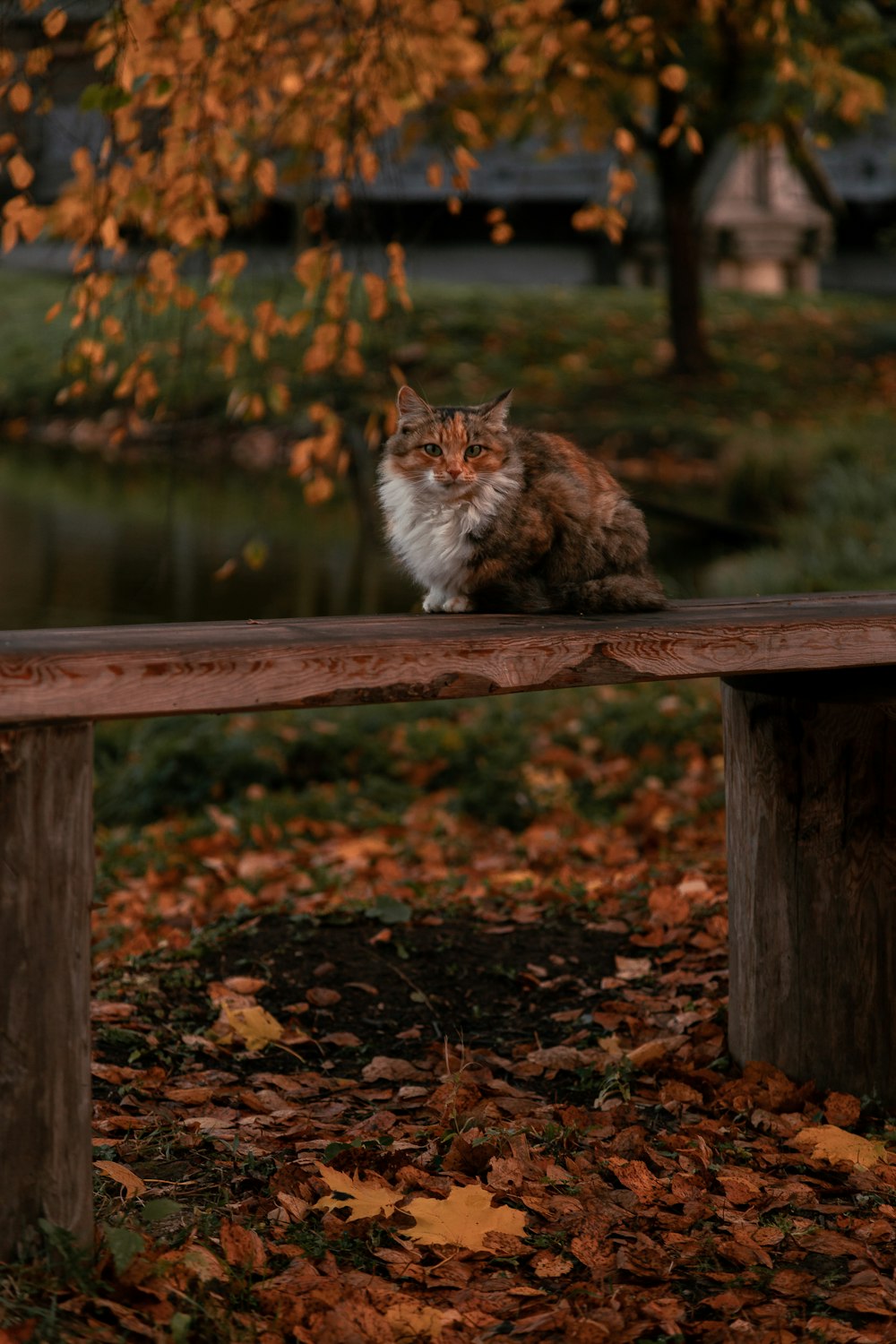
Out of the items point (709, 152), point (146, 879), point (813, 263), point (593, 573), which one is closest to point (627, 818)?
point (146, 879)

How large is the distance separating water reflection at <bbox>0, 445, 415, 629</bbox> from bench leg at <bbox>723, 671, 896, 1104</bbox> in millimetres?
6607

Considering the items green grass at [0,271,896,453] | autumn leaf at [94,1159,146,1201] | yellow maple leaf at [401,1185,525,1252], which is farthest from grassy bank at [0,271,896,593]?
autumn leaf at [94,1159,146,1201]

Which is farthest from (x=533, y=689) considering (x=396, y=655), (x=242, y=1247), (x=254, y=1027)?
(x=254, y=1027)

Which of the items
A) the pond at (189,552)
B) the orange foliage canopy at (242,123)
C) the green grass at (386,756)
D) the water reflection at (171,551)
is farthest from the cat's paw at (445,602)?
the water reflection at (171,551)

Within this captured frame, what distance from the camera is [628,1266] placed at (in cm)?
279

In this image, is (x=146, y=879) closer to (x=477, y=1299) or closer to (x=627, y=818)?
(x=627, y=818)

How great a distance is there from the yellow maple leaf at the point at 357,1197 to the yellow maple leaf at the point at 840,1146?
3.25 ft

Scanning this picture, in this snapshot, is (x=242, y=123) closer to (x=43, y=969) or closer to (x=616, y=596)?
(x=616, y=596)

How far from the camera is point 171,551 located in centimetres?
1392

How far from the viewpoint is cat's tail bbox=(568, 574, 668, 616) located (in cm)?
353

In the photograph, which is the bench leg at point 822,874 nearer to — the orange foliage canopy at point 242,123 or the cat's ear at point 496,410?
the cat's ear at point 496,410

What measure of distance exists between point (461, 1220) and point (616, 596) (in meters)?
1.50

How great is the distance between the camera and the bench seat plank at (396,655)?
8.02 ft

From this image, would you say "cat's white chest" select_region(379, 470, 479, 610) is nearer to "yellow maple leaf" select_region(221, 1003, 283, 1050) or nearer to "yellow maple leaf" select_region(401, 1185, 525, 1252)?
"yellow maple leaf" select_region(221, 1003, 283, 1050)
